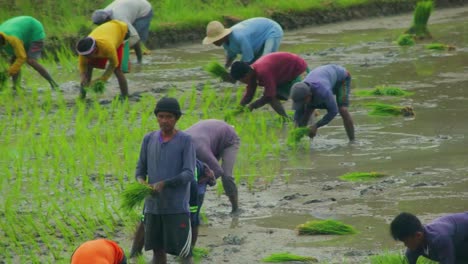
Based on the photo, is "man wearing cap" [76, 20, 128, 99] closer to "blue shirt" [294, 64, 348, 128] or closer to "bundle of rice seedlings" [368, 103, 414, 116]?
"blue shirt" [294, 64, 348, 128]

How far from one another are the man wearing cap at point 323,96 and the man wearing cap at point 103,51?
231 centimetres

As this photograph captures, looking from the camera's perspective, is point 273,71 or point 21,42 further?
point 21,42

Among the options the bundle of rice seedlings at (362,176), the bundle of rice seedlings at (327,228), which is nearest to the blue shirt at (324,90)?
the bundle of rice seedlings at (362,176)

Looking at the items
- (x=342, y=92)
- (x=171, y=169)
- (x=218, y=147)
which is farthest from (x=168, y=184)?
(x=342, y=92)

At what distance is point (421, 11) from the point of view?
16.4m

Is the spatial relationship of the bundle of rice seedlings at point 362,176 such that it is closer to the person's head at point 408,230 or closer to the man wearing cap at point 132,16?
the person's head at point 408,230

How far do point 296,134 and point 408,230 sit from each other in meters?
4.39

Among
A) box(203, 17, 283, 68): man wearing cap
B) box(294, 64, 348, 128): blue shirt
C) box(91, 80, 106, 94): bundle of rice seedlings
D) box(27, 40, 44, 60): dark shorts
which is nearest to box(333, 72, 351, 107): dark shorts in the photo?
box(294, 64, 348, 128): blue shirt

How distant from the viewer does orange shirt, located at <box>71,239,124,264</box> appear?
564 cm

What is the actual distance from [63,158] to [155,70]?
15.9 ft

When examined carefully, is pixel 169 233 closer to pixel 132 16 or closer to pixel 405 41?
pixel 132 16

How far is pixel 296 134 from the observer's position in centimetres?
1019

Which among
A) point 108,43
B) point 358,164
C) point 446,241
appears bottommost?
point 358,164

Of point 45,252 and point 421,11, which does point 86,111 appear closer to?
point 45,252
